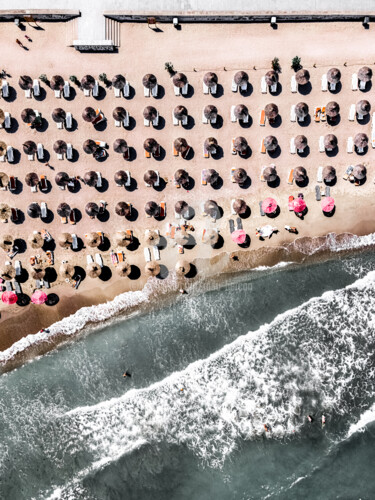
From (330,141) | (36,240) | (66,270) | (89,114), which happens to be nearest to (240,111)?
(330,141)

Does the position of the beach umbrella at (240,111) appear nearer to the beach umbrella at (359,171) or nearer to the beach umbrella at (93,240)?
the beach umbrella at (359,171)

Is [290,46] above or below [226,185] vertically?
above

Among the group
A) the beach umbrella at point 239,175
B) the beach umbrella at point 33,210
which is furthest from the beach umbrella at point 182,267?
the beach umbrella at point 33,210

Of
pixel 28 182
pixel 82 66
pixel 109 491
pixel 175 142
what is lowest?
pixel 109 491

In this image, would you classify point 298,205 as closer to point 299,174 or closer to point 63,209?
point 299,174

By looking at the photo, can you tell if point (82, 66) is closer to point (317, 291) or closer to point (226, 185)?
point (226, 185)

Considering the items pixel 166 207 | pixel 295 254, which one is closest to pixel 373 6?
pixel 295 254
